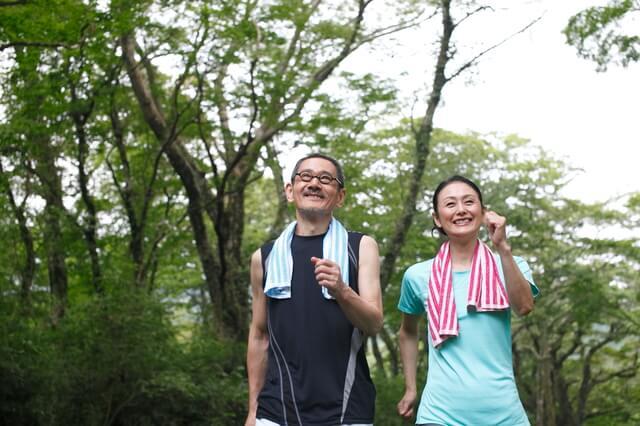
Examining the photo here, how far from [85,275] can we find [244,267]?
10.6 feet

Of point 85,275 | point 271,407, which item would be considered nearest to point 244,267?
point 85,275

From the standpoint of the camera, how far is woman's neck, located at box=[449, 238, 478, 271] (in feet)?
13.0

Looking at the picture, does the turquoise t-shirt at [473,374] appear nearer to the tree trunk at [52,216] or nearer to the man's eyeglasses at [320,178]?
the man's eyeglasses at [320,178]

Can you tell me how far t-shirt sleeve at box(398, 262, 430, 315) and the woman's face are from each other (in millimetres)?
228

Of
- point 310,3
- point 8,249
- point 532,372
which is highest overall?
point 310,3

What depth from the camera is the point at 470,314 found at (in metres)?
3.76

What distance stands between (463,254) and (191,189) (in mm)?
12991

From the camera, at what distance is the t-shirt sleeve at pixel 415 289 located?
4047 millimetres

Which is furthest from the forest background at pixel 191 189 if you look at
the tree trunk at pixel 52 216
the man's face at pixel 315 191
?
the man's face at pixel 315 191

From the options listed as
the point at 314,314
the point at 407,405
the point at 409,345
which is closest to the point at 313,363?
the point at 314,314

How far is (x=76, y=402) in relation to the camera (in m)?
10.6

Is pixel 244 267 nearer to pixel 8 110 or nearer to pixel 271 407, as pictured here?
pixel 8 110

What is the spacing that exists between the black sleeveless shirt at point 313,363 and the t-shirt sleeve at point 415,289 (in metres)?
0.41

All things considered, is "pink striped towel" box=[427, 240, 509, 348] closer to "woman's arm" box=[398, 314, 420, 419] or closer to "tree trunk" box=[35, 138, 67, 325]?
"woman's arm" box=[398, 314, 420, 419]
